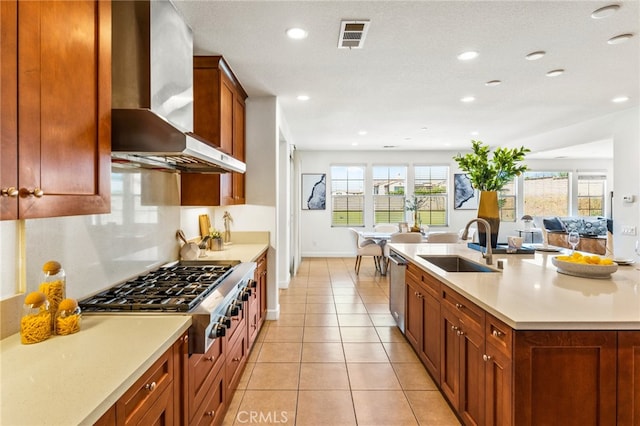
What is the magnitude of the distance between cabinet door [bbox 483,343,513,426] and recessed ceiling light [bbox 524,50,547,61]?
2.65 metres

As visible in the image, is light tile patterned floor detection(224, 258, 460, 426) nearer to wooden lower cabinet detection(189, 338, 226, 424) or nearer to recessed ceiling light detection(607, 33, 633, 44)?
wooden lower cabinet detection(189, 338, 226, 424)

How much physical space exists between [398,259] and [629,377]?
7.15 feet

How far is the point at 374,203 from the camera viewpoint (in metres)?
8.85

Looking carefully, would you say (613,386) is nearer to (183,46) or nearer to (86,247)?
(86,247)

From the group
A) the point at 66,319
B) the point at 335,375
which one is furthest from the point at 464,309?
the point at 66,319

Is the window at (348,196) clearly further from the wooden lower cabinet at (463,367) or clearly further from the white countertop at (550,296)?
the wooden lower cabinet at (463,367)

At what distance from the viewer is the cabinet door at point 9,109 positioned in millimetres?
858

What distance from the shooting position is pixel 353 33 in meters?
2.58

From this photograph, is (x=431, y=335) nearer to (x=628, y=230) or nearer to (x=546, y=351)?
(x=546, y=351)

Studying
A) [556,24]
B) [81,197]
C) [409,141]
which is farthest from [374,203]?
[81,197]

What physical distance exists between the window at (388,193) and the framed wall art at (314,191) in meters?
1.32

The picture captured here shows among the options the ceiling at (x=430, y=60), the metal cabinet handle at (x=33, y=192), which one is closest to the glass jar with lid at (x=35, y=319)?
the metal cabinet handle at (x=33, y=192)

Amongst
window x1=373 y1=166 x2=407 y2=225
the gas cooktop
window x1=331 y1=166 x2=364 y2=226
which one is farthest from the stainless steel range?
window x1=373 y1=166 x2=407 y2=225

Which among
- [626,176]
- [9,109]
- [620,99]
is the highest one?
[620,99]
